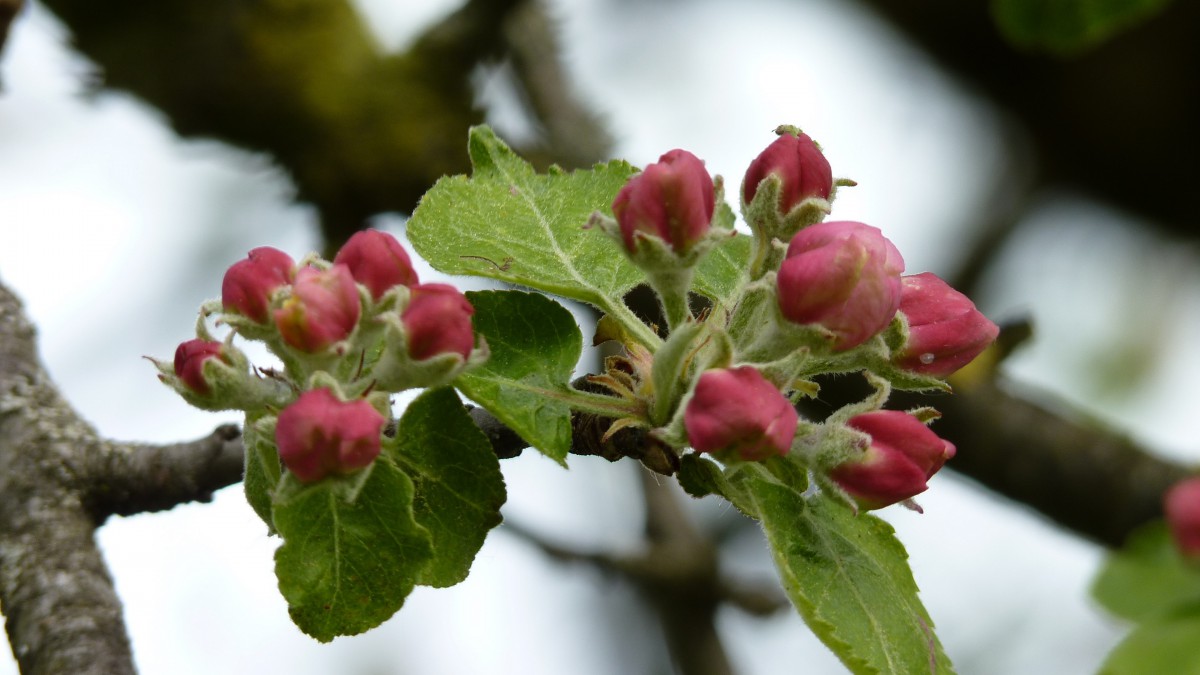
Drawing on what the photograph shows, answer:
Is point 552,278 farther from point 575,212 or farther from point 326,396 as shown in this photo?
point 326,396

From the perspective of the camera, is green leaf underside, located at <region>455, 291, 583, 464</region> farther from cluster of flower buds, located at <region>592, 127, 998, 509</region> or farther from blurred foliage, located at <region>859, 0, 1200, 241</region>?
blurred foliage, located at <region>859, 0, 1200, 241</region>

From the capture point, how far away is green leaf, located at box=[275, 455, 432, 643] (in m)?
1.00

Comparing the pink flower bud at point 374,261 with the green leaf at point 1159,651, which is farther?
the green leaf at point 1159,651

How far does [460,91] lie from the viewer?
9.09 feet

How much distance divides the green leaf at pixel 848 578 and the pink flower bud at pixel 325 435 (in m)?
0.33

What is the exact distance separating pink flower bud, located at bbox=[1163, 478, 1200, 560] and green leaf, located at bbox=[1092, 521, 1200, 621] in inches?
11.1

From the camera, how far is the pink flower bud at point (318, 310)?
0.92 meters

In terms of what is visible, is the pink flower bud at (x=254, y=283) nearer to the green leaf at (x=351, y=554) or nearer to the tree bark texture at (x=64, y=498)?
the green leaf at (x=351, y=554)

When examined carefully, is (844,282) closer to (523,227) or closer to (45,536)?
(523,227)

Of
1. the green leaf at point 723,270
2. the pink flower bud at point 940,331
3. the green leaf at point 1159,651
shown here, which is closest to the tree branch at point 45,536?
the green leaf at point 723,270

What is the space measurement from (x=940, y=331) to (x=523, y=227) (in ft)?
1.40

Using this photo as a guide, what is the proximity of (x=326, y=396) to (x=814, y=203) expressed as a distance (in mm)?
444

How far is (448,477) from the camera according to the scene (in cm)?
105

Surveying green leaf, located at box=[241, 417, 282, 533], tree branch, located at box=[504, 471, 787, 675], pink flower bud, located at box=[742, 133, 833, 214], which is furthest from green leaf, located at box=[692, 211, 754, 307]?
tree branch, located at box=[504, 471, 787, 675]
